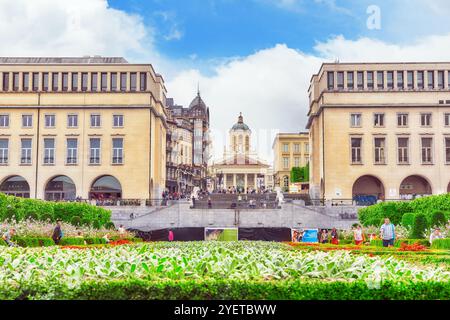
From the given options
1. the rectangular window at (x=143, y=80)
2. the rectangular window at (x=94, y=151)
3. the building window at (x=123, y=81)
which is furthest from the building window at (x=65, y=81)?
the rectangular window at (x=143, y=80)

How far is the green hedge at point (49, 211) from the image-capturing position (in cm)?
3431

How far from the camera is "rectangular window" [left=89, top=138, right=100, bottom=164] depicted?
67.2 meters

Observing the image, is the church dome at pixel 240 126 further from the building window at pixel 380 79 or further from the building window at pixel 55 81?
the building window at pixel 55 81

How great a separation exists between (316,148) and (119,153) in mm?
24076

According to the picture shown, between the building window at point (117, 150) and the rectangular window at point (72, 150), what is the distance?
433 cm

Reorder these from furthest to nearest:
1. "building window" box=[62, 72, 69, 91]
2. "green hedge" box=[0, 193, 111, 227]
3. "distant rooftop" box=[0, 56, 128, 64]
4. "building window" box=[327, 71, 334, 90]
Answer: "distant rooftop" box=[0, 56, 128, 64], "building window" box=[327, 71, 334, 90], "building window" box=[62, 72, 69, 91], "green hedge" box=[0, 193, 111, 227]

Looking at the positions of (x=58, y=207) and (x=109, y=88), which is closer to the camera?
(x=58, y=207)

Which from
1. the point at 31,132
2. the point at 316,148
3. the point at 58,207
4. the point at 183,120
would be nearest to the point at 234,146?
the point at 183,120

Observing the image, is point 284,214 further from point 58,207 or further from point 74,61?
point 74,61

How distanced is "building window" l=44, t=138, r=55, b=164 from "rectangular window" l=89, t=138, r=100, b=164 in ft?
14.2

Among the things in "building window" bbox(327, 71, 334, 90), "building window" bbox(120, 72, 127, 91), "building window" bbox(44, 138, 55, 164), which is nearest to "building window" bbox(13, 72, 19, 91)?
"building window" bbox(44, 138, 55, 164)

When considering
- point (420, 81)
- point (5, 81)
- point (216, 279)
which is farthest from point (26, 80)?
point (216, 279)

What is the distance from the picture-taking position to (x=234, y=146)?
454 ft

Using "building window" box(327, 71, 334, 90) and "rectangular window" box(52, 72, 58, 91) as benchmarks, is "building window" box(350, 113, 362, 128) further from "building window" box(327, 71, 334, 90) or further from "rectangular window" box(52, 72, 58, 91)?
"rectangular window" box(52, 72, 58, 91)
